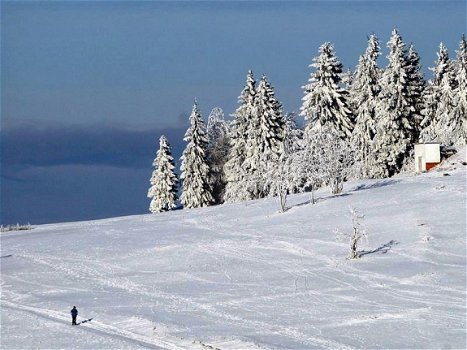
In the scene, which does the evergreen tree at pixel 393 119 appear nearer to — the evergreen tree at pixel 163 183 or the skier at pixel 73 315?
the evergreen tree at pixel 163 183

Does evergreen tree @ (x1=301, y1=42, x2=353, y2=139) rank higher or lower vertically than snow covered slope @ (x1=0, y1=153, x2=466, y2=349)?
higher

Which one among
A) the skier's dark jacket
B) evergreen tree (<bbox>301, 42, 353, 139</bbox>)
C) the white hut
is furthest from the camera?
evergreen tree (<bbox>301, 42, 353, 139</bbox>)

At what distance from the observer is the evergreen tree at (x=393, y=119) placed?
77188mm

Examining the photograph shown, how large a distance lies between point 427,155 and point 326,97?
11.0 meters

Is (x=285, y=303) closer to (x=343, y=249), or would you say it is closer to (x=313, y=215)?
(x=343, y=249)

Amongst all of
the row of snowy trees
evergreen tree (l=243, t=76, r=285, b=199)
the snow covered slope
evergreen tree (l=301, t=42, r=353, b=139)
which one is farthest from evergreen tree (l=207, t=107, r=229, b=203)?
the snow covered slope

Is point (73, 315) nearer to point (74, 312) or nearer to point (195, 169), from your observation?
point (74, 312)

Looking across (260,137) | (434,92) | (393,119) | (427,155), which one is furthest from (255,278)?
(434,92)

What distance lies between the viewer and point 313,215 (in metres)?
57.2

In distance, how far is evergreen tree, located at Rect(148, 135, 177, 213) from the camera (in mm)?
83188

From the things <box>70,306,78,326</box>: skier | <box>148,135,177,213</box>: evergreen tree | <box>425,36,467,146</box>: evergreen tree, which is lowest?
<box>70,306,78,326</box>: skier

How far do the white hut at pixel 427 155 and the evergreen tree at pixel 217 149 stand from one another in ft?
72.3

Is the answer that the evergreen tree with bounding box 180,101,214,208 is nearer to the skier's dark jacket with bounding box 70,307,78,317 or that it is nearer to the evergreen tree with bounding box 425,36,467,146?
the evergreen tree with bounding box 425,36,467,146

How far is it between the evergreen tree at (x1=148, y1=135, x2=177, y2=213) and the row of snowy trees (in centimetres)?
10
